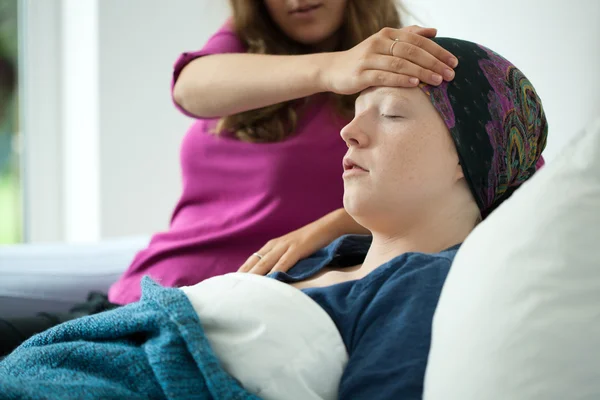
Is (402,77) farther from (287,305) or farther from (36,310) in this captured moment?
(36,310)

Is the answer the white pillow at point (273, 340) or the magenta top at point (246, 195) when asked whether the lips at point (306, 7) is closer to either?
the magenta top at point (246, 195)

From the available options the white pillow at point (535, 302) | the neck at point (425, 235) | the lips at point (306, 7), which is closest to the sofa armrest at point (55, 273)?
the lips at point (306, 7)

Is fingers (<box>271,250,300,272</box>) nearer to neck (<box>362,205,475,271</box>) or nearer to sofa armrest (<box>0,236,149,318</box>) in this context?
neck (<box>362,205,475,271</box>)

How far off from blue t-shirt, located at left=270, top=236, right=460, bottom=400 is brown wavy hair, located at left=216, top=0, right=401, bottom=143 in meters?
0.61

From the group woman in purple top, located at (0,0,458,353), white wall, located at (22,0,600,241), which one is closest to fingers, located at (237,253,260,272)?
woman in purple top, located at (0,0,458,353)

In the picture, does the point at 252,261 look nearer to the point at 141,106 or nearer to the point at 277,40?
the point at 277,40

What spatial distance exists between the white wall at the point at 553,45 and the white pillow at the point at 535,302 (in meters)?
0.46

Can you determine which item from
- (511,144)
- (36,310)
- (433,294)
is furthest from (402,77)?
(36,310)

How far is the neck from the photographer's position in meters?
0.93

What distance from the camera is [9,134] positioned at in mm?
3152

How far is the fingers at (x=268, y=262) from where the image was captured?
1.10 metres

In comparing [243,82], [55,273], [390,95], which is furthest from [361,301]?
[55,273]

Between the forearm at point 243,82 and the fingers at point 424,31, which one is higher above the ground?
the fingers at point 424,31

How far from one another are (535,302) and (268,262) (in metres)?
0.54
